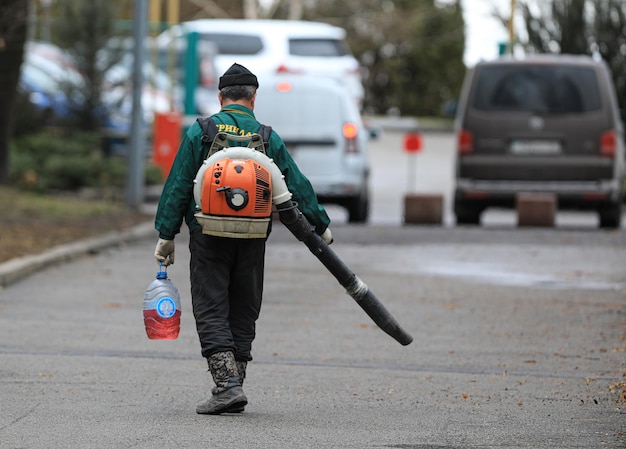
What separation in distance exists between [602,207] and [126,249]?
6292 millimetres

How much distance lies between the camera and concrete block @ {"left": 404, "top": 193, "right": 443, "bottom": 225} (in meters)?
19.6

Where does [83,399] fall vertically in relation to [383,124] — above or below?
above

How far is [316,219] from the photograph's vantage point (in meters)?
7.27

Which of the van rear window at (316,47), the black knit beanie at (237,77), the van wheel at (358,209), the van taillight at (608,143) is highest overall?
the black knit beanie at (237,77)

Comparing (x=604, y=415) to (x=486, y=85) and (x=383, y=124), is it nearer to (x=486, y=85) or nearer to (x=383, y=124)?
(x=486, y=85)

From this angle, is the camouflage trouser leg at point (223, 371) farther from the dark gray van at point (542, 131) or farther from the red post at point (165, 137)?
the red post at point (165, 137)

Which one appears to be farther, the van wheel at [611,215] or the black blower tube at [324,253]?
the van wheel at [611,215]

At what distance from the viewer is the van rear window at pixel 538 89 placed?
61.4ft

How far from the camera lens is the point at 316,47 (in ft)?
99.7

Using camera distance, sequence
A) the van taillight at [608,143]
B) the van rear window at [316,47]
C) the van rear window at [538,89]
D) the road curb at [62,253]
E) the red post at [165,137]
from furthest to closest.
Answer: the van rear window at [316,47] < the red post at [165,137] < the van rear window at [538,89] < the van taillight at [608,143] < the road curb at [62,253]

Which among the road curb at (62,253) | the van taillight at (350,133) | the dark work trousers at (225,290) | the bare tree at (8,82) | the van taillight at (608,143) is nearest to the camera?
the dark work trousers at (225,290)

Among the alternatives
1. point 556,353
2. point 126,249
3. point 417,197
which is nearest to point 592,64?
Answer: point 417,197

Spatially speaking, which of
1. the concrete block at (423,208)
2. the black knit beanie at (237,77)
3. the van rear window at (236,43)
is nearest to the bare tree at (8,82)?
the concrete block at (423,208)

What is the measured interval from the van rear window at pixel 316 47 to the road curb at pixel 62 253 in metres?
13.1
